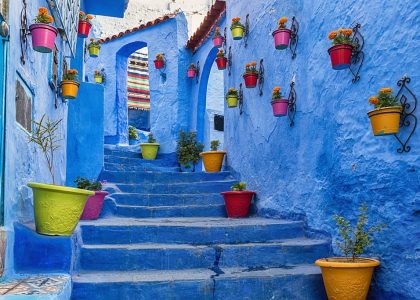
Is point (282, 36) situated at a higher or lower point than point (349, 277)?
higher

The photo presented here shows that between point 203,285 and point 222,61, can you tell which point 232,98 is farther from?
point 203,285

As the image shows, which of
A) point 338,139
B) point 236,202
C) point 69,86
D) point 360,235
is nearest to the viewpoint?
point 360,235

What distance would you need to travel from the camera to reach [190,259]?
4.06 m

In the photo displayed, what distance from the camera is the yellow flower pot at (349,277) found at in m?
3.32

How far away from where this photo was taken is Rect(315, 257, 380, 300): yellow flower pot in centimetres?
332

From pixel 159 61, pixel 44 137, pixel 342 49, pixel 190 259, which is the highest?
pixel 159 61

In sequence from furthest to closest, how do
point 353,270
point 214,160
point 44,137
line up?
point 214,160 → point 44,137 → point 353,270

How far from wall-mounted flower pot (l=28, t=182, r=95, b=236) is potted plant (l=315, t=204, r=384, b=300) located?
1.94 meters

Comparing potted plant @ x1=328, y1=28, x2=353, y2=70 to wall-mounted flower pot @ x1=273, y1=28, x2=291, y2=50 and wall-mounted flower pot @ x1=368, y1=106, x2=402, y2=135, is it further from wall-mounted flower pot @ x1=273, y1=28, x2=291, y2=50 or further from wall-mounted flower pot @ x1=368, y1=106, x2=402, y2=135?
wall-mounted flower pot @ x1=273, y1=28, x2=291, y2=50

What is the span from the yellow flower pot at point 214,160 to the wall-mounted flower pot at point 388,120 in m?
4.59

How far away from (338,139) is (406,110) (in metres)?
0.98

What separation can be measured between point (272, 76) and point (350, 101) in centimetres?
208

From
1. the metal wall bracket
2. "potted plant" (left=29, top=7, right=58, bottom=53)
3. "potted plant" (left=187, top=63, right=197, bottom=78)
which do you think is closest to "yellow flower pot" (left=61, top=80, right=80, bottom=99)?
"potted plant" (left=29, top=7, right=58, bottom=53)

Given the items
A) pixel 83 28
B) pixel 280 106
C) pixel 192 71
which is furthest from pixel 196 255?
pixel 192 71
